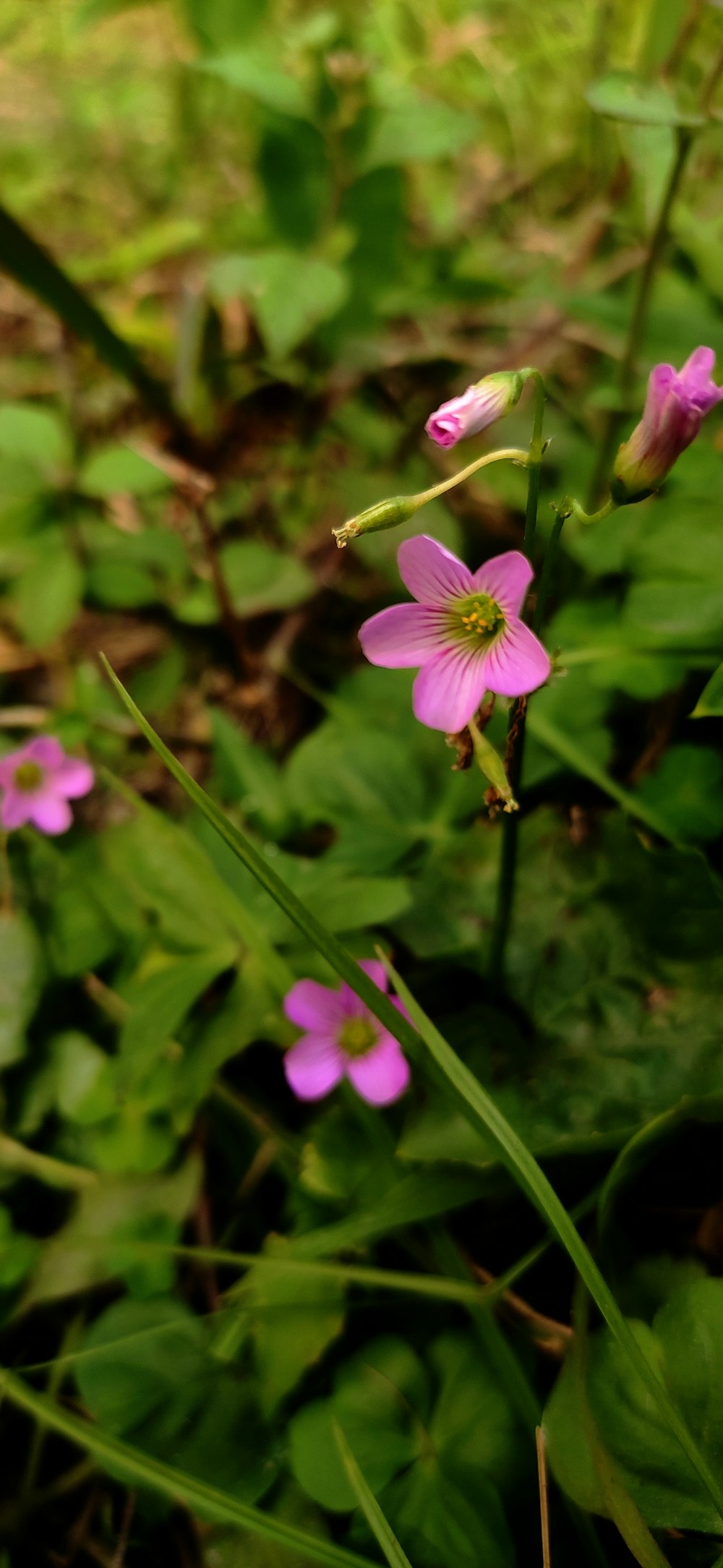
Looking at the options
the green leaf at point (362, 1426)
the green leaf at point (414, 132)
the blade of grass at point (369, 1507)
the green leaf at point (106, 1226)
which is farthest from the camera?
the green leaf at point (414, 132)

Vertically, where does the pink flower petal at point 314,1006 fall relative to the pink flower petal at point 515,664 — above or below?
below

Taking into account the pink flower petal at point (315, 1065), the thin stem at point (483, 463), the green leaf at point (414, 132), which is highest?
the green leaf at point (414, 132)

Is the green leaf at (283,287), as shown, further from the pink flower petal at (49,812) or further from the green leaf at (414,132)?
the pink flower petal at (49,812)

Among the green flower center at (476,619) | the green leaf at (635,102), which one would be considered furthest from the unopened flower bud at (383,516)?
the green leaf at (635,102)

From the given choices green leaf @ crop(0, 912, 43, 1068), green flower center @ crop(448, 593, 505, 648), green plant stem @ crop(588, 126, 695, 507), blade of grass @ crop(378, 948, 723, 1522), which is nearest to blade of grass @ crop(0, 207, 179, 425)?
green plant stem @ crop(588, 126, 695, 507)

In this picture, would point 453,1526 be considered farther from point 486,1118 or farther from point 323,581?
point 323,581

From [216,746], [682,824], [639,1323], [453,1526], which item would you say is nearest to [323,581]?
[216,746]
